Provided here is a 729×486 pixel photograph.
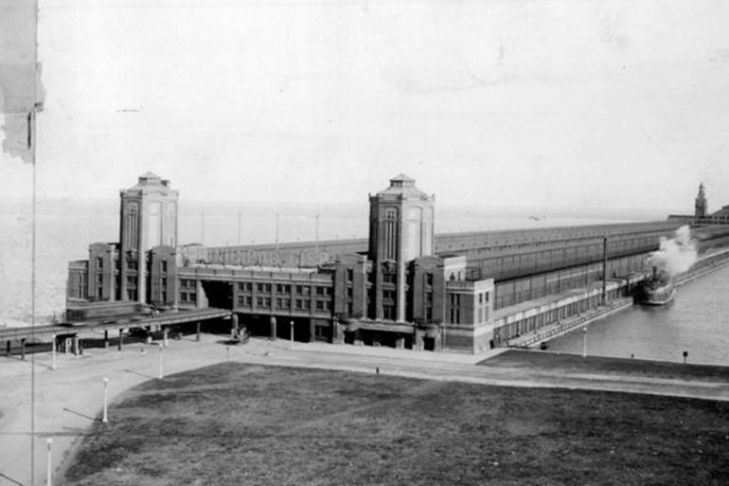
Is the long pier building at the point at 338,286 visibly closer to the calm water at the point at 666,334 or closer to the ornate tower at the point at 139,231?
the ornate tower at the point at 139,231

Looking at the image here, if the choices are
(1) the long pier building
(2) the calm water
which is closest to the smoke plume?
(2) the calm water

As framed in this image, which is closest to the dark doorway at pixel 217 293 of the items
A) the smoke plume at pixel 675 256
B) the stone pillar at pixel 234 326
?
the stone pillar at pixel 234 326

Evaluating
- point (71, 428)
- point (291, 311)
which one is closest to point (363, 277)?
point (291, 311)

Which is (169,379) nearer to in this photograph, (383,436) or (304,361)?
(304,361)

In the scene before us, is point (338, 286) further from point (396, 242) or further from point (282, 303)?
point (396, 242)

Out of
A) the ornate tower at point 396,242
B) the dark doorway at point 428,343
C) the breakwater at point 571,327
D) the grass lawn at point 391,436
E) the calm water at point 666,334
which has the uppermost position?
the ornate tower at point 396,242

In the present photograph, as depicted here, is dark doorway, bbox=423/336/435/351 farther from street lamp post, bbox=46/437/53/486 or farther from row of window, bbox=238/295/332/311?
street lamp post, bbox=46/437/53/486
